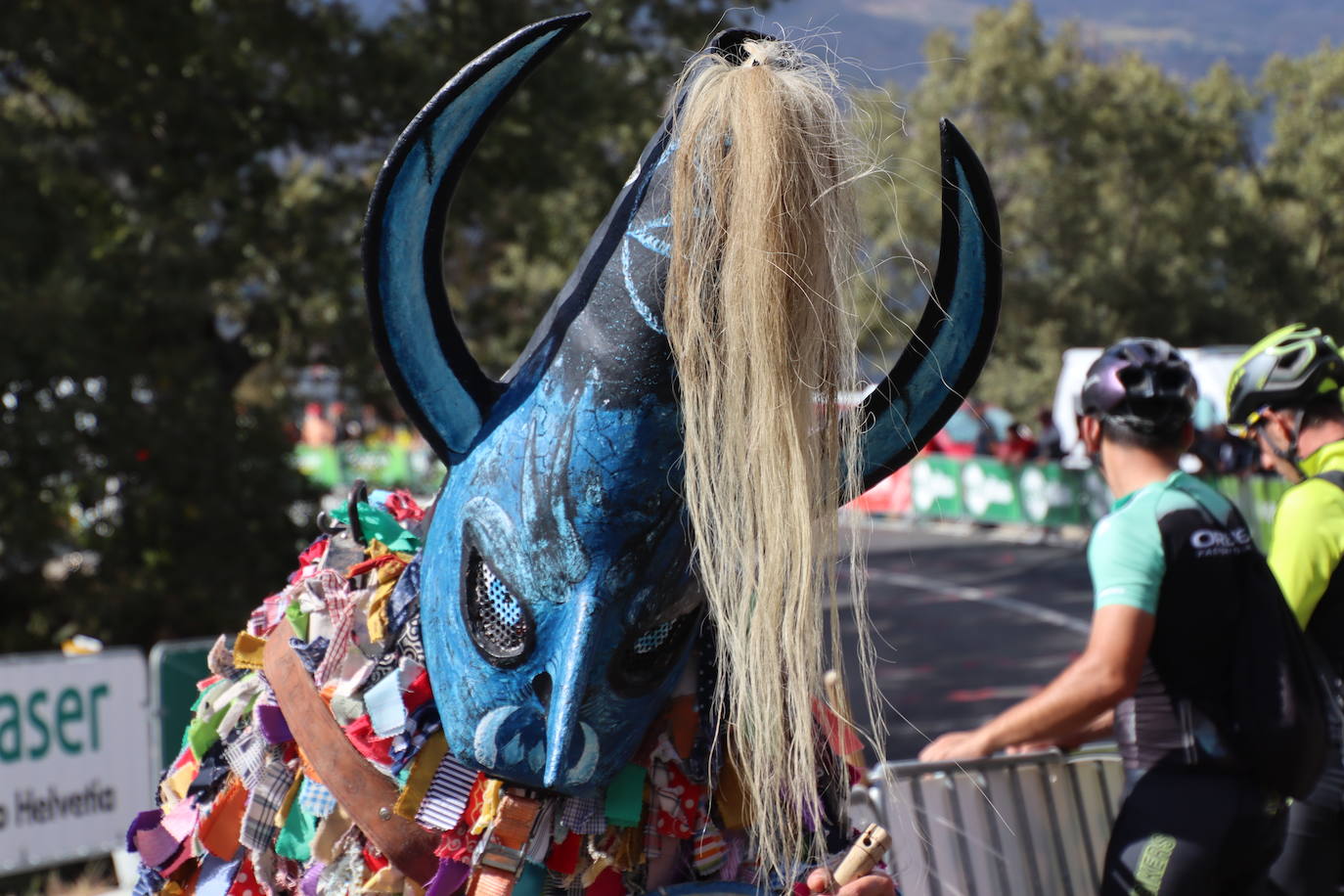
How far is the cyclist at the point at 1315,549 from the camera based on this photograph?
3.07 m

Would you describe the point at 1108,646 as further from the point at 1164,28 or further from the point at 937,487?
the point at 1164,28

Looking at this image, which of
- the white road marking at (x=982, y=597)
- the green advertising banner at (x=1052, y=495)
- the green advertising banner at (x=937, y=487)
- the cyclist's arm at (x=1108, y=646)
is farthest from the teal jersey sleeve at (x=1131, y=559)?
the green advertising banner at (x=937, y=487)

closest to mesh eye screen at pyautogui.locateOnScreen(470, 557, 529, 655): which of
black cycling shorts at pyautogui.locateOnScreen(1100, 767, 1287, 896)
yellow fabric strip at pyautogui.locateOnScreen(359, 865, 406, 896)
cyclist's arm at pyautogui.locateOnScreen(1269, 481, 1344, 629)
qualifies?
yellow fabric strip at pyautogui.locateOnScreen(359, 865, 406, 896)

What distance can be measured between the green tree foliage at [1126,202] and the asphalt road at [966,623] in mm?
10095

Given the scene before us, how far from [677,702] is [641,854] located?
0.21m

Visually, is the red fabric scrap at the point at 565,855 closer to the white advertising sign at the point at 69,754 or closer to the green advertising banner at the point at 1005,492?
the white advertising sign at the point at 69,754

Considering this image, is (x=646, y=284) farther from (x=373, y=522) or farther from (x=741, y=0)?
(x=741, y=0)

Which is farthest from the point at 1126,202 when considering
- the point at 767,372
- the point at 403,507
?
the point at 767,372

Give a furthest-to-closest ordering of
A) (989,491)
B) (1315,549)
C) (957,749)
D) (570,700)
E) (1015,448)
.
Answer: (989,491)
(1015,448)
(1315,549)
(957,749)
(570,700)

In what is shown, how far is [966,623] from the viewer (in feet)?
A: 44.5

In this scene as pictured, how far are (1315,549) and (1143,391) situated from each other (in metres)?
0.65

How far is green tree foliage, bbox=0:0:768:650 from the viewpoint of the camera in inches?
329

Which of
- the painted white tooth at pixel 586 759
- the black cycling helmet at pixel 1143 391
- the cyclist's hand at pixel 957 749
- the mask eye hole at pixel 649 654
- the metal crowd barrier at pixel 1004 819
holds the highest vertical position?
the black cycling helmet at pixel 1143 391

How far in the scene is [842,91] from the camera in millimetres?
1651
